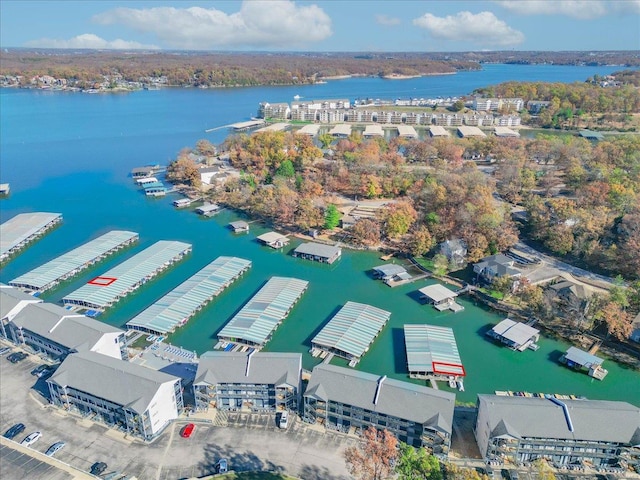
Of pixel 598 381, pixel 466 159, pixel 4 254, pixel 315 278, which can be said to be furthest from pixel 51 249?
pixel 466 159

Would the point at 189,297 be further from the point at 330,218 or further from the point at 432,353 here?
the point at 432,353

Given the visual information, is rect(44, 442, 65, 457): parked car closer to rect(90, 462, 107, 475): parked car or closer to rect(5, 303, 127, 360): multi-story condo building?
rect(90, 462, 107, 475): parked car

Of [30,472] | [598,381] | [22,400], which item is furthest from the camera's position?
[598,381]

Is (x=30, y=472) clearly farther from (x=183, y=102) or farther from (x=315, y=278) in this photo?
(x=183, y=102)

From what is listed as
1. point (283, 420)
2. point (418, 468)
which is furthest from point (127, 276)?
point (418, 468)

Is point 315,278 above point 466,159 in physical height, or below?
below
